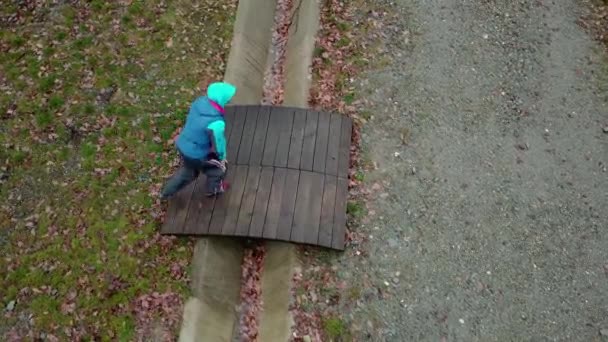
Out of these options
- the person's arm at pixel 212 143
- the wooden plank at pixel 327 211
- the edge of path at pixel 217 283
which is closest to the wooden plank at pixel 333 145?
the wooden plank at pixel 327 211

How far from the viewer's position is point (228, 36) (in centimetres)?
912

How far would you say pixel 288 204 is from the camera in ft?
23.2

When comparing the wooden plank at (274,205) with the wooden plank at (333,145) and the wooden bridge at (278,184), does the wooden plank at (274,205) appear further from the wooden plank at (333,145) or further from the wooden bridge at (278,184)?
the wooden plank at (333,145)

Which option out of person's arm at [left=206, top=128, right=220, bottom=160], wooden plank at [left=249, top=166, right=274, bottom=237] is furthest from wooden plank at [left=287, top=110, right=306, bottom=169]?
person's arm at [left=206, top=128, right=220, bottom=160]

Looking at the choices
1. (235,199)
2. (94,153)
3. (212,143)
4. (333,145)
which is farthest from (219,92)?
(94,153)

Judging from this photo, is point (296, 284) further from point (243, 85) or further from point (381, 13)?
point (381, 13)

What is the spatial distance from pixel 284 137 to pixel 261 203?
1216mm

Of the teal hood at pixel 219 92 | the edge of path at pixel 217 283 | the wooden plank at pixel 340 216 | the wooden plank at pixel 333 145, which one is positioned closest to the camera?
the teal hood at pixel 219 92

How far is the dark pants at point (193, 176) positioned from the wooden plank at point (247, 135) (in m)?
0.54

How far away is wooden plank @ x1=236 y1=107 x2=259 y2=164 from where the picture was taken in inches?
296

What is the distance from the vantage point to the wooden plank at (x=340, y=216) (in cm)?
675

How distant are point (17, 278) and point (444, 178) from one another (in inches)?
240

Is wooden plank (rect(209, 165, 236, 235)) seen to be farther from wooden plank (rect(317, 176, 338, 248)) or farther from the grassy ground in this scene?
wooden plank (rect(317, 176, 338, 248))

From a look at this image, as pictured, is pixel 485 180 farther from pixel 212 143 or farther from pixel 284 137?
pixel 212 143
